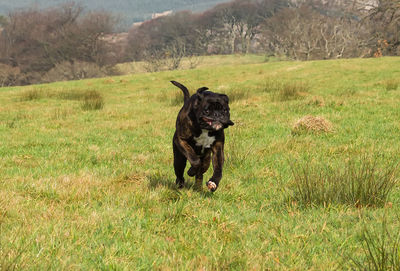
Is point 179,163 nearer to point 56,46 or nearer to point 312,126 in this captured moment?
point 312,126

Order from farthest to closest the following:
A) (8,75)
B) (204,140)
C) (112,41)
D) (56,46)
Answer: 1. (112,41)
2. (56,46)
3. (8,75)
4. (204,140)

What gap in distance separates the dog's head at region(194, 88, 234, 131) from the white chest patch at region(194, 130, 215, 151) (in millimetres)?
162

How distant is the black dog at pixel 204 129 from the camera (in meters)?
3.84

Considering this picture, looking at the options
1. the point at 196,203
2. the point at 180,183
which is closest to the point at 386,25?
the point at 180,183

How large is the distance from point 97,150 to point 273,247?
5.63 m

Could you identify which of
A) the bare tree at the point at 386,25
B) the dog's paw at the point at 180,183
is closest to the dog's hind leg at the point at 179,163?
the dog's paw at the point at 180,183

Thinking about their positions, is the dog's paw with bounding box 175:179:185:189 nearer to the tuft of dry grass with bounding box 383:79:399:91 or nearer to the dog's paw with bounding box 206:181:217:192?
the dog's paw with bounding box 206:181:217:192

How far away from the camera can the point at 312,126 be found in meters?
8.98

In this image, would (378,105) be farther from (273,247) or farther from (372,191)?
(273,247)

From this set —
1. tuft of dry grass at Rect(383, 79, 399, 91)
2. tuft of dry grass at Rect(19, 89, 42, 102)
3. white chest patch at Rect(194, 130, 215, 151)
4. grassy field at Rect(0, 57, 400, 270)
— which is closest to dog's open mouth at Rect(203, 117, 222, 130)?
white chest patch at Rect(194, 130, 215, 151)

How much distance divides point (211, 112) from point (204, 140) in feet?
1.56

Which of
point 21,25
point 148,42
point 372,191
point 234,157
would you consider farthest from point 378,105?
point 148,42

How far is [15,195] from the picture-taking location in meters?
4.52

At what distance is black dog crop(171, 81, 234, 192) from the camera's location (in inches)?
151
